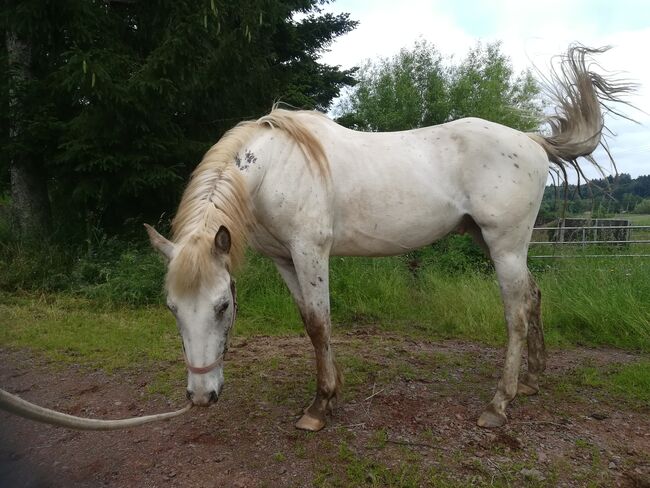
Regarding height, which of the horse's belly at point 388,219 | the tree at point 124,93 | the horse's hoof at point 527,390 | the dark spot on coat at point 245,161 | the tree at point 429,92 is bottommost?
the horse's hoof at point 527,390

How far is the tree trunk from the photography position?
6.44 meters

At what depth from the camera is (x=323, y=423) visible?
8.87 feet

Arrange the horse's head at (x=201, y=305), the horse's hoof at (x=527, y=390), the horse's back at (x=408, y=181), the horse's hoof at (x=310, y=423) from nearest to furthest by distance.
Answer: the horse's head at (x=201, y=305) < the horse's hoof at (x=310, y=423) < the horse's back at (x=408, y=181) < the horse's hoof at (x=527, y=390)

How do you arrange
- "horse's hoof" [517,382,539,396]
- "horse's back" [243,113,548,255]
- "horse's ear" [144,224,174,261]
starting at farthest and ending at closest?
"horse's hoof" [517,382,539,396] → "horse's back" [243,113,548,255] → "horse's ear" [144,224,174,261]

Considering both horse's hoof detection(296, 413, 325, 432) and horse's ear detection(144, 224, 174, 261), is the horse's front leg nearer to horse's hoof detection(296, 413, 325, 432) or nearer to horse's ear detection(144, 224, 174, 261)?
horse's hoof detection(296, 413, 325, 432)

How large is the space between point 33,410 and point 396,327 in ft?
14.7

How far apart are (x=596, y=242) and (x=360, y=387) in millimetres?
5729

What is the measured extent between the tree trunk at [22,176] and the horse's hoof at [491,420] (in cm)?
687

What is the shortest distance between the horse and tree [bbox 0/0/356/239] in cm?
379

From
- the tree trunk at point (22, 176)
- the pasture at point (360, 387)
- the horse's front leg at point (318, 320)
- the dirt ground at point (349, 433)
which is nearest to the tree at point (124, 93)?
the tree trunk at point (22, 176)

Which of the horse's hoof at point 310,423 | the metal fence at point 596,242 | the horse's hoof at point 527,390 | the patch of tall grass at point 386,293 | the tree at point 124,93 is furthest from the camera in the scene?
the metal fence at point 596,242

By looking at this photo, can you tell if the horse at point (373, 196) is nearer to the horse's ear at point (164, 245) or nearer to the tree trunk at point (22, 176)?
the horse's ear at point (164, 245)

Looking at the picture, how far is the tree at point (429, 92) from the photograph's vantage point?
20.1 m

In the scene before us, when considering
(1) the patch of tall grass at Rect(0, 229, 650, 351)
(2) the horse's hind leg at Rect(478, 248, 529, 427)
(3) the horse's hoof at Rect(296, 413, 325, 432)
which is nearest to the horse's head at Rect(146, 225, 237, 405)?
(3) the horse's hoof at Rect(296, 413, 325, 432)
